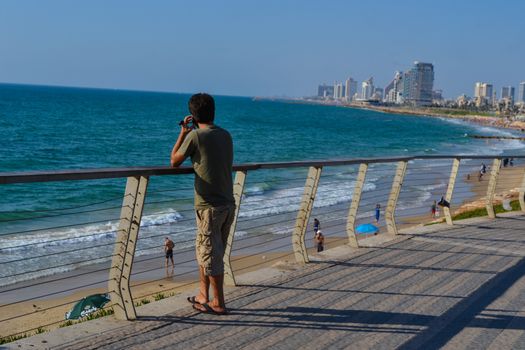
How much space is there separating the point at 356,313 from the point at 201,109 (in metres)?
1.86

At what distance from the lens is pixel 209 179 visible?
448 cm

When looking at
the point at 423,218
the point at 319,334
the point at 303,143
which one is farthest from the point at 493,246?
the point at 303,143

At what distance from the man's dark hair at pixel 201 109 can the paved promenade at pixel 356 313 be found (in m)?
1.36

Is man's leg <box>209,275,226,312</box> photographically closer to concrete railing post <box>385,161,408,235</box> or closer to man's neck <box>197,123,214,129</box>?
man's neck <box>197,123,214,129</box>

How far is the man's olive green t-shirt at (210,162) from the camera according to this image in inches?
174

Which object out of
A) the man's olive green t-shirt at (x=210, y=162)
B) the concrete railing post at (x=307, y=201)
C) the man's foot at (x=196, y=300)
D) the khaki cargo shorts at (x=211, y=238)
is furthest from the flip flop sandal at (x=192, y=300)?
the concrete railing post at (x=307, y=201)

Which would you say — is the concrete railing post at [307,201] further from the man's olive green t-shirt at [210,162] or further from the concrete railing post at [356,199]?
the man's olive green t-shirt at [210,162]

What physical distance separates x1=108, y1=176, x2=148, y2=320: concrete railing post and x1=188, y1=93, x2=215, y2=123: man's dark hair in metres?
0.55

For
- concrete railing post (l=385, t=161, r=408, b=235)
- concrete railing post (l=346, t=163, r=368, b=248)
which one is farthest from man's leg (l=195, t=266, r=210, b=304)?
concrete railing post (l=385, t=161, r=408, b=235)

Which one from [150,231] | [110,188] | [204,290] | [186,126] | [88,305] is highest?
[186,126]

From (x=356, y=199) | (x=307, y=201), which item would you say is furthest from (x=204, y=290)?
(x=356, y=199)

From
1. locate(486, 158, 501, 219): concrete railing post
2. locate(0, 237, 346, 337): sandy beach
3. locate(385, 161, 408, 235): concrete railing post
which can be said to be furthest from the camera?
locate(0, 237, 346, 337): sandy beach

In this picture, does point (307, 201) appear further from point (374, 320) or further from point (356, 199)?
point (374, 320)

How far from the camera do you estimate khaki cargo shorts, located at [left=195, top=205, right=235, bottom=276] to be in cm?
454
